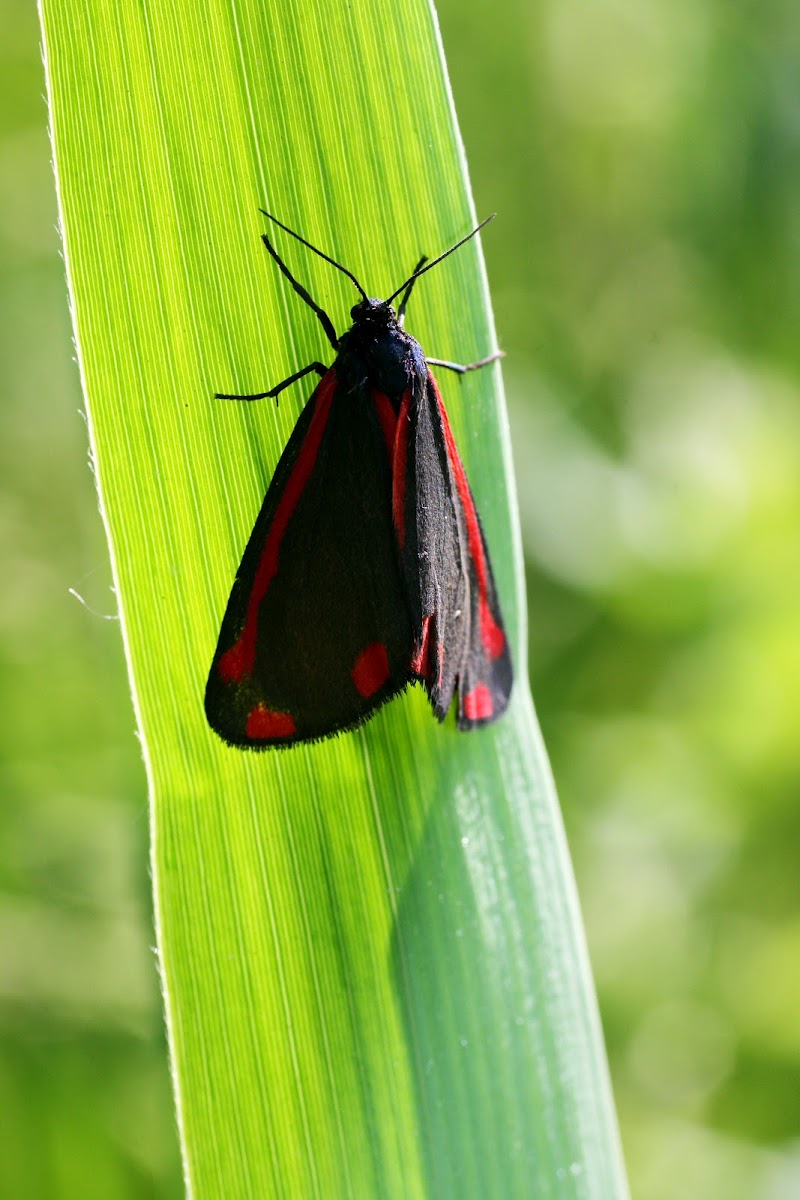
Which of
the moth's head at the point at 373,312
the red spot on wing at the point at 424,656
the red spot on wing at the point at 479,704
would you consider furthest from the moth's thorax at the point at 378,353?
the red spot on wing at the point at 479,704

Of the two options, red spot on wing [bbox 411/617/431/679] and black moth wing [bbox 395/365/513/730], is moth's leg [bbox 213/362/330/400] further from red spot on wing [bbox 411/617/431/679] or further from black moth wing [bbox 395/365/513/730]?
red spot on wing [bbox 411/617/431/679]

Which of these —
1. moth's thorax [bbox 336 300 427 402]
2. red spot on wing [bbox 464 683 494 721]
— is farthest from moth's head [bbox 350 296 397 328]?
red spot on wing [bbox 464 683 494 721]

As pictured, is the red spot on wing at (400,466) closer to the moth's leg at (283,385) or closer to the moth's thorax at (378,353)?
the moth's thorax at (378,353)

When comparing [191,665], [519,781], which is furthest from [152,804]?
[519,781]

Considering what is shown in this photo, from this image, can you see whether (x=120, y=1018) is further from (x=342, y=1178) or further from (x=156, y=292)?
(x=156, y=292)

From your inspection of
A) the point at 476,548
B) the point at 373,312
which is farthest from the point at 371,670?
the point at 373,312

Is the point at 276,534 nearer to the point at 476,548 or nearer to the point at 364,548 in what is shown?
the point at 364,548
